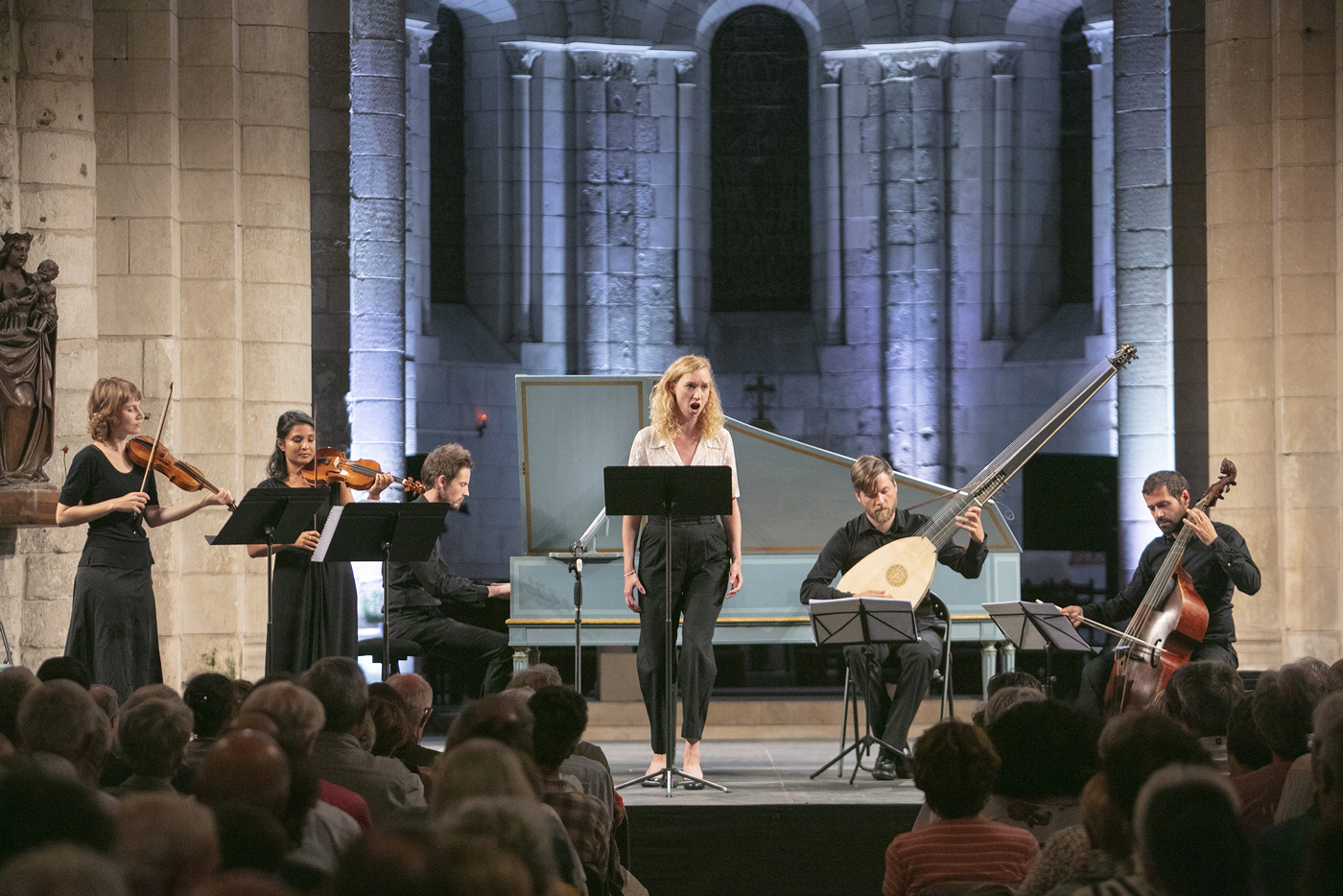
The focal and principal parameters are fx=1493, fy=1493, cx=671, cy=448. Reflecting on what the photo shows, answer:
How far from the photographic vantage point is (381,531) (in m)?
6.00

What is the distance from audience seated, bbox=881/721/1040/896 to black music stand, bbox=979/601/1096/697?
2.91 metres

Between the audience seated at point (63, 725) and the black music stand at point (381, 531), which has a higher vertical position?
the black music stand at point (381, 531)

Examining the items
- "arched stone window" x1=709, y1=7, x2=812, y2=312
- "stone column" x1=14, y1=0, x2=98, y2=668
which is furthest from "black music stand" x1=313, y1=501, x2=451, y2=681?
"arched stone window" x1=709, y1=7, x2=812, y2=312

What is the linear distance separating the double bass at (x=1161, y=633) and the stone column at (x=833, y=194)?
8.74 meters

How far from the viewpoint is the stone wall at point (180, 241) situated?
7910mm

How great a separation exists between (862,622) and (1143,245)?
7.06 meters

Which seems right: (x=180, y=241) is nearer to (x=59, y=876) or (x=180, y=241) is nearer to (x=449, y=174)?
(x=449, y=174)

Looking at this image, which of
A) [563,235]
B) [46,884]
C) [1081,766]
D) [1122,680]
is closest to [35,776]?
[46,884]

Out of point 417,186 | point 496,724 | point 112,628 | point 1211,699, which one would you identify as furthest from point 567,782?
point 417,186

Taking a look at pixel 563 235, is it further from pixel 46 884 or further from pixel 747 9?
pixel 46 884

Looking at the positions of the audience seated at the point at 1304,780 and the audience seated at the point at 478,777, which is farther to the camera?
the audience seated at the point at 1304,780

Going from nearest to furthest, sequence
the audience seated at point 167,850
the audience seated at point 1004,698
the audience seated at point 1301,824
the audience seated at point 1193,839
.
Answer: the audience seated at point 167,850 → the audience seated at point 1193,839 → the audience seated at point 1301,824 → the audience seated at point 1004,698

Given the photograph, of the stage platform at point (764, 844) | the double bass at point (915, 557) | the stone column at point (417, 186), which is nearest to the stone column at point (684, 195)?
the stone column at point (417, 186)

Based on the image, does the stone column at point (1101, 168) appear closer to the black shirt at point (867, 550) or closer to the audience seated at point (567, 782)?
the black shirt at point (867, 550)
